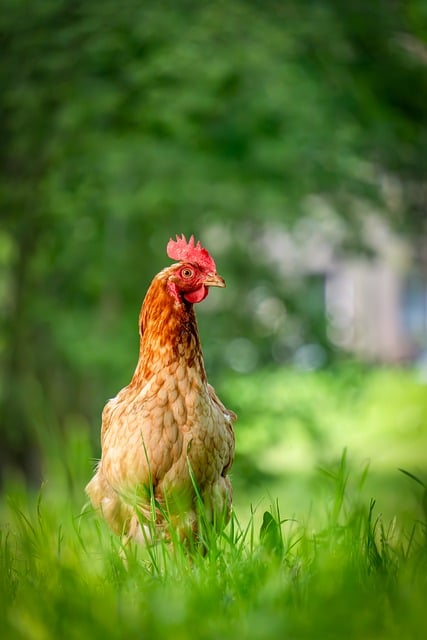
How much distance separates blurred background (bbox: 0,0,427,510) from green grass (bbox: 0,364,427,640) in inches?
106

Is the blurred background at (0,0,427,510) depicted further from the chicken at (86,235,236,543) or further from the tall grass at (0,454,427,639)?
the tall grass at (0,454,427,639)

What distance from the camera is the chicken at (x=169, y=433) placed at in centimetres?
268

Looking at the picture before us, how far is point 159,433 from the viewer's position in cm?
269

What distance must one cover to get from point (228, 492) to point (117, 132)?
16.0 ft

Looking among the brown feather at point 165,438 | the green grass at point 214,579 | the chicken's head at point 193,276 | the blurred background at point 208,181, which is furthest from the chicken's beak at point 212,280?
the blurred background at point 208,181

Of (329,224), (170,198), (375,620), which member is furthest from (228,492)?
(329,224)

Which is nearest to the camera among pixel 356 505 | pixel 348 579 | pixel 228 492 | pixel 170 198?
pixel 348 579

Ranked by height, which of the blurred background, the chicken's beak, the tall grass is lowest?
the tall grass

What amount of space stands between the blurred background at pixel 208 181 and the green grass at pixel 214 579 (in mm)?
2688

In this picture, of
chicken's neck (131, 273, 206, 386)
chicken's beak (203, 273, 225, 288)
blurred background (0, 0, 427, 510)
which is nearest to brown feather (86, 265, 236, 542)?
chicken's neck (131, 273, 206, 386)

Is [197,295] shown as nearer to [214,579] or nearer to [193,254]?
[193,254]

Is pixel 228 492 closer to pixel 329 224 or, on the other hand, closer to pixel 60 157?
pixel 60 157

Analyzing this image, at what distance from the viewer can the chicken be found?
2.68 metres

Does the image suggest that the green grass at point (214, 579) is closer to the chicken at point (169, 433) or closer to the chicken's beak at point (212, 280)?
the chicken at point (169, 433)
